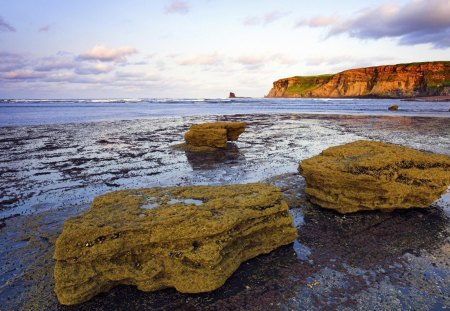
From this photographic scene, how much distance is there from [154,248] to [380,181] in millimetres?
5772

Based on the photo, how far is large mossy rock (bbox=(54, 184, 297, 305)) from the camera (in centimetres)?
520

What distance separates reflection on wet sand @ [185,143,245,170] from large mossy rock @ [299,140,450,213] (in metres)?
6.13

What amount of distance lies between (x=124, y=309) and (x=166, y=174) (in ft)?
26.3

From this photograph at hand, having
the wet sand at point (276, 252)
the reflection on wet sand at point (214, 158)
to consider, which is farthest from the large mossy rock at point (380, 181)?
the reflection on wet sand at point (214, 158)

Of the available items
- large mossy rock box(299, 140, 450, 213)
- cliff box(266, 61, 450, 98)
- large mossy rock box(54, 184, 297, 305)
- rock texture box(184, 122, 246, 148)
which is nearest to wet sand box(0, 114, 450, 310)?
large mossy rock box(54, 184, 297, 305)

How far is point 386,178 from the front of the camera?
27.1 feet

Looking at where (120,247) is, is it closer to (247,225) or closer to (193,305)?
→ (193,305)

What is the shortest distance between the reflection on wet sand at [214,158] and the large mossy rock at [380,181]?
241 inches

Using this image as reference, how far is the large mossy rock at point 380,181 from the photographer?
824 cm

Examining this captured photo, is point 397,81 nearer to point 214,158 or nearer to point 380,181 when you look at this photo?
point 214,158

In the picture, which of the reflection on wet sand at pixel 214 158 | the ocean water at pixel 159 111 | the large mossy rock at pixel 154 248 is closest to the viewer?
the large mossy rock at pixel 154 248

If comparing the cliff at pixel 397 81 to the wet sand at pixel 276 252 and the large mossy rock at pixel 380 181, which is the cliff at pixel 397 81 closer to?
the large mossy rock at pixel 380 181

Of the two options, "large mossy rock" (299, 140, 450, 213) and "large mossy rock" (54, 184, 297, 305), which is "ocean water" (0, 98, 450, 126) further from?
"large mossy rock" (54, 184, 297, 305)

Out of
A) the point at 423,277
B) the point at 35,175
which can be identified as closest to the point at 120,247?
the point at 423,277
